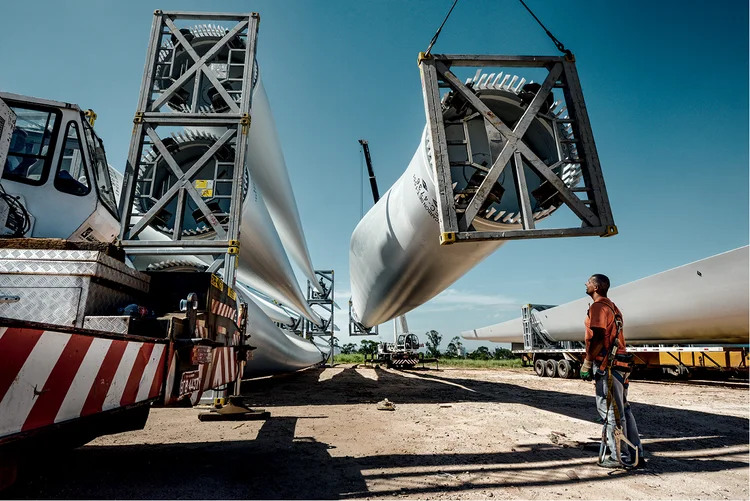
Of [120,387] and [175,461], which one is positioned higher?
[120,387]

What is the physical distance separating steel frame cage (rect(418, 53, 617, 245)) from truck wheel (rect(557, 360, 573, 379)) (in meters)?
12.2

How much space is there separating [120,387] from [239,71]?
6177mm

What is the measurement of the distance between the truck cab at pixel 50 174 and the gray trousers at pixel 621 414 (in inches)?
213

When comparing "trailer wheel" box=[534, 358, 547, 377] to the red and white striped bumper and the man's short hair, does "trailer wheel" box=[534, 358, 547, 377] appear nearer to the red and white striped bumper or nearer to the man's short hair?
the man's short hair

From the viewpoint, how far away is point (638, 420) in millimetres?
5957

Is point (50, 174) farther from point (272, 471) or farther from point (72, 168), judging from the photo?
point (272, 471)

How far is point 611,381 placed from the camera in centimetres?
364

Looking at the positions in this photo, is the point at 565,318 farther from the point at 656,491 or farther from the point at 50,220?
the point at 50,220

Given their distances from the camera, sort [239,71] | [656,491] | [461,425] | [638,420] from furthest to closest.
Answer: [239,71], [638,420], [461,425], [656,491]

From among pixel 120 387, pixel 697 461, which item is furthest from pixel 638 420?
pixel 120 387

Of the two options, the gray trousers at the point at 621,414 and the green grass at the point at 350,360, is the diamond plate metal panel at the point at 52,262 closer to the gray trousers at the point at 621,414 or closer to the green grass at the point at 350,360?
the gray trousers at the point at 621,414

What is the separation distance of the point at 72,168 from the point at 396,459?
14.6ft

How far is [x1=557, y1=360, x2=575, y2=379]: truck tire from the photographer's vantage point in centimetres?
1465

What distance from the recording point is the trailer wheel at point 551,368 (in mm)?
15637
